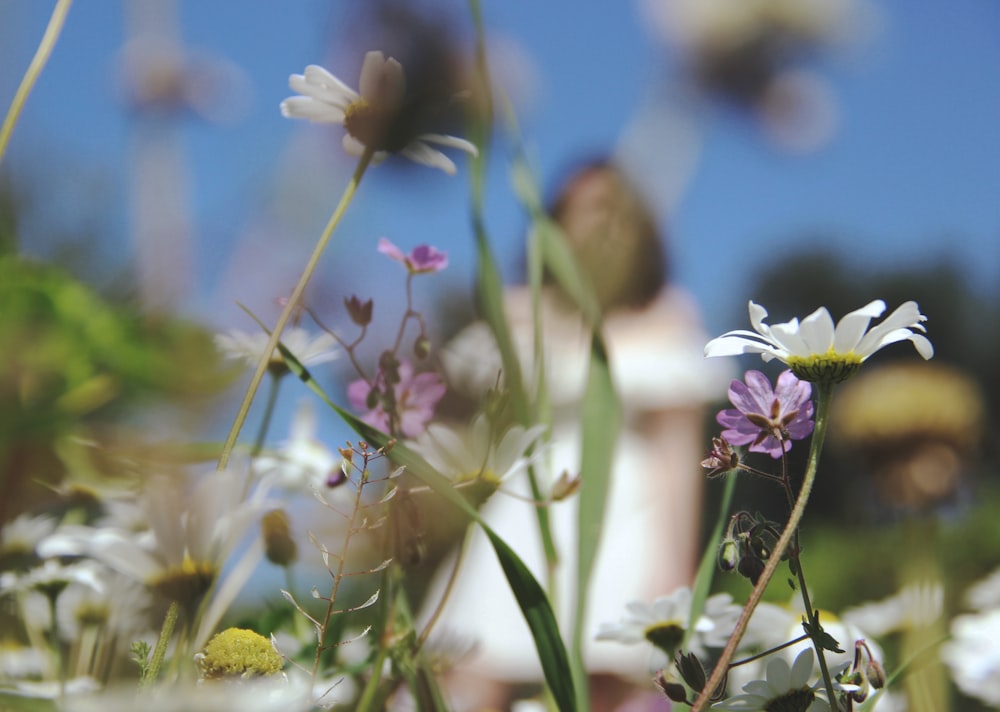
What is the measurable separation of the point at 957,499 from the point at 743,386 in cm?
44

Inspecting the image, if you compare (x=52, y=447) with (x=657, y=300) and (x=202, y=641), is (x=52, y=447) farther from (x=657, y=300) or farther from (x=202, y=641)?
(x=657, y=300)

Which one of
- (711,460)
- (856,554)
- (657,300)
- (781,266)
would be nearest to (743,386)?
(711,460)

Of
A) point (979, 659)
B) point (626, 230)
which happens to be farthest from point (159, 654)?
point (626, 230)

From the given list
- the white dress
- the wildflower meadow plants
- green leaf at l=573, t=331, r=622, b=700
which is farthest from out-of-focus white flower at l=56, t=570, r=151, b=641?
the white dress

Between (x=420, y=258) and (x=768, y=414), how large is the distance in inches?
3.7

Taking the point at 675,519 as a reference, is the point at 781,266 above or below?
above

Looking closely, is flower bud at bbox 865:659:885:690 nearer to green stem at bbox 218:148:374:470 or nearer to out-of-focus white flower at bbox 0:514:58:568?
green stem at bbox 218:148:374:470

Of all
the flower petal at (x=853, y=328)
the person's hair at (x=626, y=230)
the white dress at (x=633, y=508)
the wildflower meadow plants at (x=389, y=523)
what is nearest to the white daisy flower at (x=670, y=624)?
the wildflower meadow plants at (x=389, y=523)

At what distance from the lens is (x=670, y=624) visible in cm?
26

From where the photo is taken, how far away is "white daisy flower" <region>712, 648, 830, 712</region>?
19 centimetres

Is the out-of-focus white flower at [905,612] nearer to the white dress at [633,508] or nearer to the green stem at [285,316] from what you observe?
the green stem at [285,316]

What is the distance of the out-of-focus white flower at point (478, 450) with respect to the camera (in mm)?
217

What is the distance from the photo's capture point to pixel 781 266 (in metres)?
8.45

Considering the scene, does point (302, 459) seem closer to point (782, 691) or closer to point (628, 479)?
point (782, 691)
